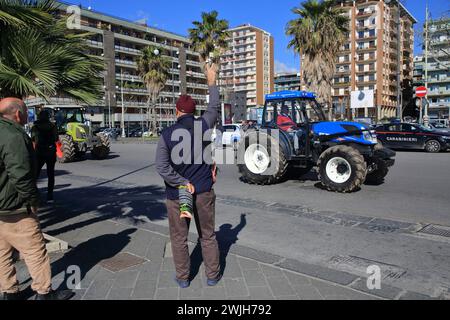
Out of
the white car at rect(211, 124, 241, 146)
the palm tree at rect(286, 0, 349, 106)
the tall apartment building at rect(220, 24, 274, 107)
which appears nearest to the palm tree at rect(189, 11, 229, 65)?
the palm tree at rect(286, 0, 349, 106)

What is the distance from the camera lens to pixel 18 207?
10.6 ft

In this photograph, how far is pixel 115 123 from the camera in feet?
211

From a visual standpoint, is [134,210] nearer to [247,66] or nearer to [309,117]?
[309,117]

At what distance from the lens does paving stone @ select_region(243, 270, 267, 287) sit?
377 cm

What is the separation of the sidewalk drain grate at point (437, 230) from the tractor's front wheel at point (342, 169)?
2.47 m

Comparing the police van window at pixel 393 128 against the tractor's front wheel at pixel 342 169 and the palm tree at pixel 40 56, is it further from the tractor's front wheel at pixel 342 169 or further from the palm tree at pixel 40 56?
the palm tree at pixel 40 56

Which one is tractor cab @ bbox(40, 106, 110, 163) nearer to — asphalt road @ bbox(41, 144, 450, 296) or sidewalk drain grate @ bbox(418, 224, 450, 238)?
asphalt road @ bbox(41, 144, 450, 296)

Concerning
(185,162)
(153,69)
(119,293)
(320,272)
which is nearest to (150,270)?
(119,293)

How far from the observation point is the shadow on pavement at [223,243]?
431 centimetres

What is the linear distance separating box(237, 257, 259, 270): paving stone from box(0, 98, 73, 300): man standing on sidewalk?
1.80 metres

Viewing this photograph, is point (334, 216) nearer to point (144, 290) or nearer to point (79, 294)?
point (144, 290)

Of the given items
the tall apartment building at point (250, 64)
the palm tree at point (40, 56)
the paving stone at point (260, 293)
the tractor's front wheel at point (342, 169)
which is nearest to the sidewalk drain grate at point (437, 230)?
the tractor's front wheel at point (342, 169)

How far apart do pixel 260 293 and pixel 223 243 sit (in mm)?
1642
